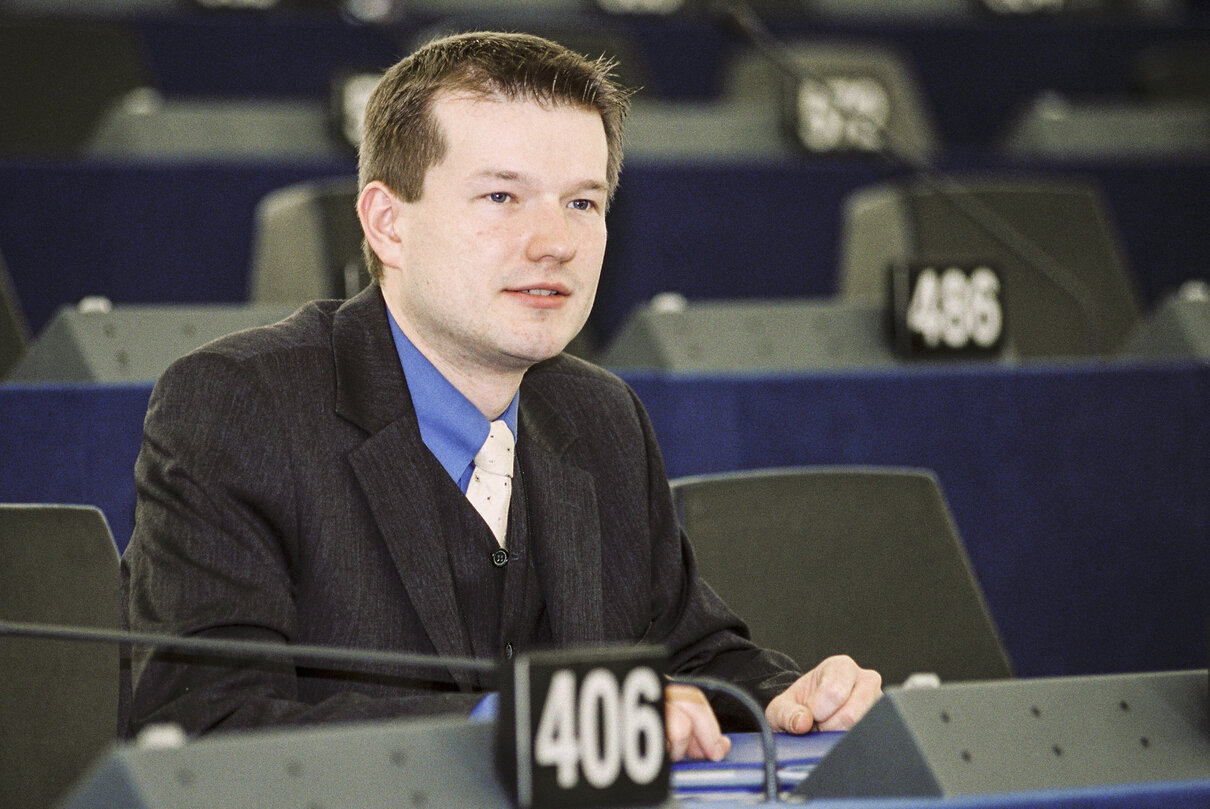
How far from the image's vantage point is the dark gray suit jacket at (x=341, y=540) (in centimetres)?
133

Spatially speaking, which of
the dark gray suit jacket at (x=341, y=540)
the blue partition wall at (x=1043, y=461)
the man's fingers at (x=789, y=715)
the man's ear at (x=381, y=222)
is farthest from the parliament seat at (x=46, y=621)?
the blue partition wall at (x=1043, y=461)

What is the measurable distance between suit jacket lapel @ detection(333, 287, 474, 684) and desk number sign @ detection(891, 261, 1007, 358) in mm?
1195

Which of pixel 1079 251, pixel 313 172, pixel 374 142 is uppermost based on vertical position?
pixel 374 142

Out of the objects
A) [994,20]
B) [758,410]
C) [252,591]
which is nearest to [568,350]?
[758,410]

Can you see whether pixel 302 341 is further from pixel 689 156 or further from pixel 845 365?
pixel 689 156

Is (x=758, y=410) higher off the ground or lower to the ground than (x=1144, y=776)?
lower

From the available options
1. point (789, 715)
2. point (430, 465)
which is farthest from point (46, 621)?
point (789, 715)

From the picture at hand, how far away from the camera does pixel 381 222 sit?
1.58 metres

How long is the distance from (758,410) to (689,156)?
1812 mm

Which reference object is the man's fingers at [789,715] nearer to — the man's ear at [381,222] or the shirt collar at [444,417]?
the shirt collar at [444,417]

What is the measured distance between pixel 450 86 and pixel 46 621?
0.63 m

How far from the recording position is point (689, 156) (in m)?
4.05

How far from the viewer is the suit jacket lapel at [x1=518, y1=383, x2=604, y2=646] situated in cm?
155

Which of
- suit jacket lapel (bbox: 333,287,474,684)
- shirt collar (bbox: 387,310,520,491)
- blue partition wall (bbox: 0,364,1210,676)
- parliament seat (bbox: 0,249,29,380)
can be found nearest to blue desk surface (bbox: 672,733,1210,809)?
suit jacket lapel (bbox: 333,287,474,684)
